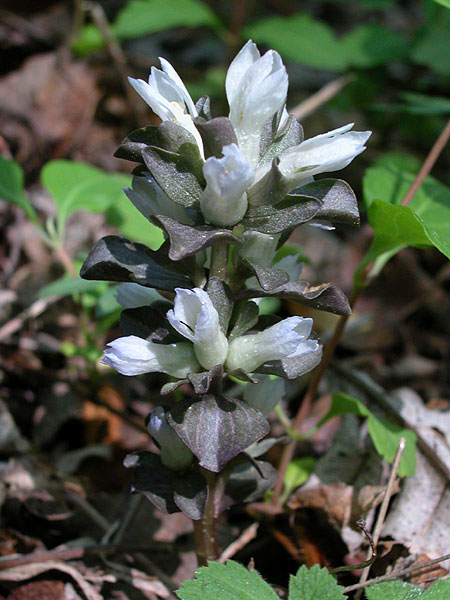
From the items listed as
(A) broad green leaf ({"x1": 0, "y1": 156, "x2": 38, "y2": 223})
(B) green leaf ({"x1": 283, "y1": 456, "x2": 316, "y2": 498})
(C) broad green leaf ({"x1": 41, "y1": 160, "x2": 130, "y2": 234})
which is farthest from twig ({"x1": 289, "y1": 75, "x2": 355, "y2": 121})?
(B) green leaf ({"x1": 283, "y1": 456, "x2": 316, "y2": 498})

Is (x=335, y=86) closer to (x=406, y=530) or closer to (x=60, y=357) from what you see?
(x=60, y=357)

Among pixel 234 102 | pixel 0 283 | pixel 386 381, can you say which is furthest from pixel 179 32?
pixel 234 102

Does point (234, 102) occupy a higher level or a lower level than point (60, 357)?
higher

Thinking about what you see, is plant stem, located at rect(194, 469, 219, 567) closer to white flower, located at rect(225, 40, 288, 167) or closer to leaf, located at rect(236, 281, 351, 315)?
leaf, located at rect(236, 281, 351, 315)

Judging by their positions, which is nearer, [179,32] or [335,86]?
[335,86]

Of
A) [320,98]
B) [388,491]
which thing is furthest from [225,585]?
[320,98]

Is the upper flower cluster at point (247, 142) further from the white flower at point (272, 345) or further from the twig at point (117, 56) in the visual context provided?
the twig at point (117, 56)
